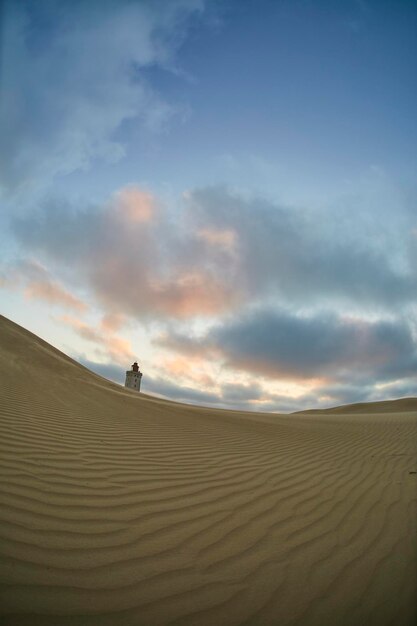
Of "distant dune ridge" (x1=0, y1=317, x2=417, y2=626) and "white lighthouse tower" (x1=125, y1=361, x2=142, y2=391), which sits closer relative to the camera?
"distant dune ridge" (x1=0, y1=317, x2=417, y2=626)

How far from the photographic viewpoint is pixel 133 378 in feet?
119

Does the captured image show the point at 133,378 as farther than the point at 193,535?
Yes

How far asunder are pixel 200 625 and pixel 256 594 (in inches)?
19.9

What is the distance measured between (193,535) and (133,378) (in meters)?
35.2

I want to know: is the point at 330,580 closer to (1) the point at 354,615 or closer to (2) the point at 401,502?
(1) the point at 354,615

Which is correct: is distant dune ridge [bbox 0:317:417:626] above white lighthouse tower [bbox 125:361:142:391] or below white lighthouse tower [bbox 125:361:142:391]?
below

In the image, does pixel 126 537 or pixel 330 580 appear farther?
pixel 126 537

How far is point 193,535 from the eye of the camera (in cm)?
281

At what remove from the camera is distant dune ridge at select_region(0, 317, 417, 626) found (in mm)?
2059

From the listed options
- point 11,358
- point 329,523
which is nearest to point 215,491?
point 329,523

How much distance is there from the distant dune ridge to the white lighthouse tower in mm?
31166

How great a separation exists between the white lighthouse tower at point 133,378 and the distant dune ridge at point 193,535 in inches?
1227

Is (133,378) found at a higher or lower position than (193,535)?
higher

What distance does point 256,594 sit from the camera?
7.29 ft
